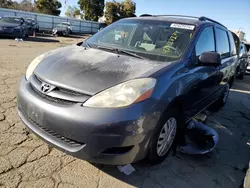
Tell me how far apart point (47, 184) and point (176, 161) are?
1.52m

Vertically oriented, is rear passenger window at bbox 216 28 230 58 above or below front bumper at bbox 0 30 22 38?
above

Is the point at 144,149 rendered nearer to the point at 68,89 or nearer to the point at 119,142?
the point at 119,142

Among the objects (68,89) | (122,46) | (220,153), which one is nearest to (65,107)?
(68,89)

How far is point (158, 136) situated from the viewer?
233 centimetres

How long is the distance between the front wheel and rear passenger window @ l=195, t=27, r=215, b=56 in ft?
3.27

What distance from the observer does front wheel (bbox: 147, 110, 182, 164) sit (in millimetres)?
2304

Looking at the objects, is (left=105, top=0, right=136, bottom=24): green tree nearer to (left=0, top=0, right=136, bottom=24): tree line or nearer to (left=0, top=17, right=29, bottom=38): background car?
(left=0, top=0, right=136, bottom=24): tree line

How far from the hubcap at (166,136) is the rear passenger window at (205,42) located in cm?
103

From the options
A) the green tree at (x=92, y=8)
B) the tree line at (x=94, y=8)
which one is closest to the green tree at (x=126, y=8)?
the tree line at (x=94, y=8)

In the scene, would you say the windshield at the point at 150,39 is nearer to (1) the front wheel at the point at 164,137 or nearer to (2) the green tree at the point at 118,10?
(1) the front wheel at the point at 164,137

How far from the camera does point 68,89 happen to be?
2152 mm

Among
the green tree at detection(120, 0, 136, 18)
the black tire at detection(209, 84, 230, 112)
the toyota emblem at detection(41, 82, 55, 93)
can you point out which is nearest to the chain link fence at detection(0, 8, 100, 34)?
the green tree at detection(120, 0, 136, 18)

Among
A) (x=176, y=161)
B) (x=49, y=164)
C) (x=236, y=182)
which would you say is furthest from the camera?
(x=176, y=161)

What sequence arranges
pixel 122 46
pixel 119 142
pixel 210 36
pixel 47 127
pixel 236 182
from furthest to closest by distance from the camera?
pixel 210 36 → pixel 122 46 → pixel 236 182 → pixel 47 127 → pixel 119 142
